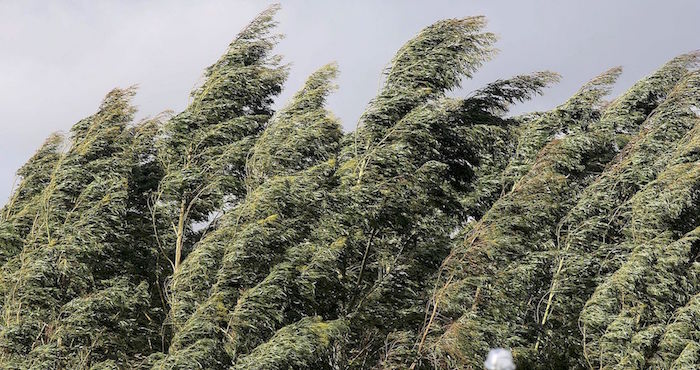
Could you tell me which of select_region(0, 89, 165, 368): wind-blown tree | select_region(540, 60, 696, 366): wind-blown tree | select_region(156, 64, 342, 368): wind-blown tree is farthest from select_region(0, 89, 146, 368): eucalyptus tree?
select_region(540, 60, 696, 366): wind-blown tree

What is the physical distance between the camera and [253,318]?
13250 millimetres

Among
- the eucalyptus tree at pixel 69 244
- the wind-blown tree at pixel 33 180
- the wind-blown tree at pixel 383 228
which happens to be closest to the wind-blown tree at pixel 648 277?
the wind-blown tree at pixel 383 228

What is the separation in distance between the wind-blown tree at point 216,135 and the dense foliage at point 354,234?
0.13 feet

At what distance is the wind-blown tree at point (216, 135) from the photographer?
52.4ft

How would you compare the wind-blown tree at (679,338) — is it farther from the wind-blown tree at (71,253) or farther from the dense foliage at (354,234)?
the wind-blown tree at (71,253)

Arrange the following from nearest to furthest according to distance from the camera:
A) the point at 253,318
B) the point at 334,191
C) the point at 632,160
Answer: the point at 253,318 → the point at 334,191 → the point at 632,160

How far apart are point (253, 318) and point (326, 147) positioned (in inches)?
152

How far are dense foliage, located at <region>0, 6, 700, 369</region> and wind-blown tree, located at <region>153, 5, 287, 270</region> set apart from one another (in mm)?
39

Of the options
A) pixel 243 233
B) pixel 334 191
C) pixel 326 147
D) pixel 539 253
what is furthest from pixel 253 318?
pixel 539 253

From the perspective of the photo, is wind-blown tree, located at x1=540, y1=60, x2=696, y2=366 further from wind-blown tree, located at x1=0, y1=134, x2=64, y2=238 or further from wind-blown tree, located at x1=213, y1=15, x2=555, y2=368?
wind-blown tree, located at x1=0, y1=134, x2=64, y2=238

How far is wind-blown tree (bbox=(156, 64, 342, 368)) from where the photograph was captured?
1323 cm

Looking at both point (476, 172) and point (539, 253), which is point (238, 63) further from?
point (539, 253)

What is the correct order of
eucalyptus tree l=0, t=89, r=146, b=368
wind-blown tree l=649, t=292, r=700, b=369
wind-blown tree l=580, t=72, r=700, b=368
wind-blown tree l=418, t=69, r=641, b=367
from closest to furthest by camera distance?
wind-blown tree l=418, t=69, r=641, b=367 < wind-blown tree l=649, t=292, r=700, b=369 < eucalyptus tree l=0, t=89, r=146, b=368 < wind-blown tree l=580, t=72, r=700, b=368

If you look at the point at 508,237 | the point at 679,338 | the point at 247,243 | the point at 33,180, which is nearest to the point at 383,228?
the point at 508,237
